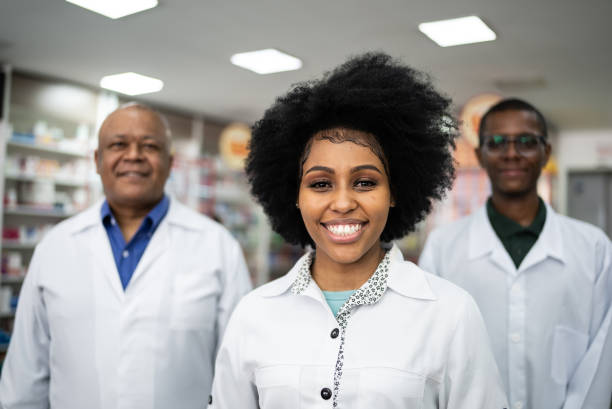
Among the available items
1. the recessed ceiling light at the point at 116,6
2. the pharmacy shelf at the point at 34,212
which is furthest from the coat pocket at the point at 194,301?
the pharmacy shelf at the point at 34,212

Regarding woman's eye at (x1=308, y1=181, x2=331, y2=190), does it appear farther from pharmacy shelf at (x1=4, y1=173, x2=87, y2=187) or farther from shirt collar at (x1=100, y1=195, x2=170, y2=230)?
pharmacy shelf at (x1=4, y1=173, x2=87, y2=187)

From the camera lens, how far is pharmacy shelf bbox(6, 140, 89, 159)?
6.67m

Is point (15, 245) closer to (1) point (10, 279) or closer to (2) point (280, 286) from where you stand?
(1) point (10, 279)

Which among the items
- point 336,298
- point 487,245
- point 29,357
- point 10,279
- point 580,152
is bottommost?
point 10,279

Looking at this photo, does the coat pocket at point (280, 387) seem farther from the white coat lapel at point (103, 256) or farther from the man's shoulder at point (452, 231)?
the man's shoulder at point (452, 231)

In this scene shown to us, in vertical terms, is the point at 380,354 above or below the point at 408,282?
below

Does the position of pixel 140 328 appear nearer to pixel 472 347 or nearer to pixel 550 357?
pixel 472 347

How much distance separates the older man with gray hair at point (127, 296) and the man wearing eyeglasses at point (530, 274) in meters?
0.95

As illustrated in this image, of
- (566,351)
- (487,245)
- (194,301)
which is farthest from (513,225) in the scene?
(194,301)

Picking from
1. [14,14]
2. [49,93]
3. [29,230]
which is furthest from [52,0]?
[29,230]

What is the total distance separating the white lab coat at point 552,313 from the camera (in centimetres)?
202

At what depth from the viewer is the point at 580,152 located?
1002 centimetres

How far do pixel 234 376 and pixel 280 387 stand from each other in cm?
17

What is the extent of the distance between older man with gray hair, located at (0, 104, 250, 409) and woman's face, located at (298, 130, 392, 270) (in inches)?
35.6
